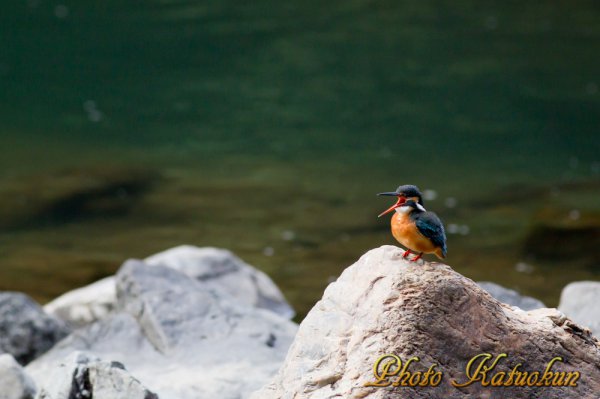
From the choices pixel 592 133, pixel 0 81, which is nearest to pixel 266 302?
pixel 592 133

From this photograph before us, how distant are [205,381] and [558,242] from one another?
462 cm

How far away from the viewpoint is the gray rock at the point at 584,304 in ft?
15.3

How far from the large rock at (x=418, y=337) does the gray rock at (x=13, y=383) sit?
1.66 meters

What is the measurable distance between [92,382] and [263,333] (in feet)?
4.26

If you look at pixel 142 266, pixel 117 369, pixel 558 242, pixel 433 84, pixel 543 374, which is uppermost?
pixel 433 84

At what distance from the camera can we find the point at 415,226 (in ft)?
9.71

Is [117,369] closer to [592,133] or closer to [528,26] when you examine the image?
[592,133]

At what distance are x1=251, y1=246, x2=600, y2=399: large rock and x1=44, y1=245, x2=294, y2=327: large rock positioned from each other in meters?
3.35

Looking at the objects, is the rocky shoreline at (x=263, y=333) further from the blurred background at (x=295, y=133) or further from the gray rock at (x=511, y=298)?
the blurred background at (x=295, y=133)

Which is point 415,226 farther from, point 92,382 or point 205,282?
point 205,282

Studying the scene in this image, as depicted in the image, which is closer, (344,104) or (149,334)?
(149,334)

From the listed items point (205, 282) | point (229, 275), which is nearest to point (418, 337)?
point (205, 282)

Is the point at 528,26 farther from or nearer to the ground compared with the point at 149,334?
farther from the ground

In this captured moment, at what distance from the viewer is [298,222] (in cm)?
884
